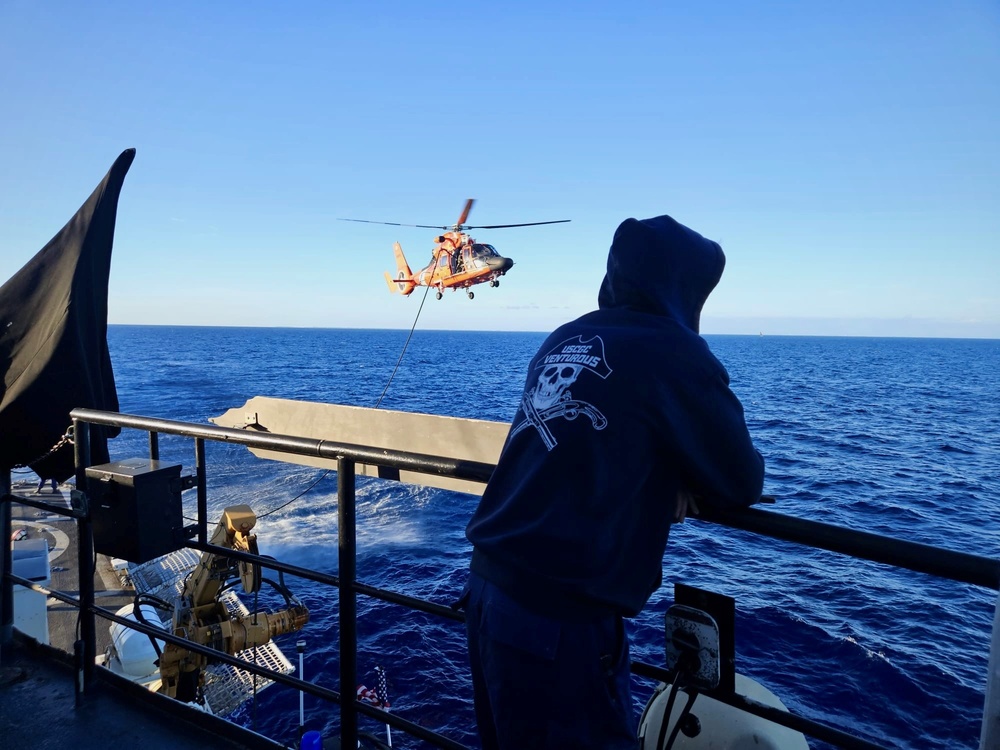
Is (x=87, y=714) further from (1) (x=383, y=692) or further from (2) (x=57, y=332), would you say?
(1) (x=383, y=692)

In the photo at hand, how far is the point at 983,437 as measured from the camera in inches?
1470

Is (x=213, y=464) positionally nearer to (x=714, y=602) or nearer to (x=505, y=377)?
(x=714, y=602)

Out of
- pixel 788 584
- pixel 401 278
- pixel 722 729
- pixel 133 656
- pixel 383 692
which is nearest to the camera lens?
pixel 722 729

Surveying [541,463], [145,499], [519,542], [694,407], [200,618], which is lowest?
[200,618]

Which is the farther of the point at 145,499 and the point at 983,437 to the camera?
the point at 983,437

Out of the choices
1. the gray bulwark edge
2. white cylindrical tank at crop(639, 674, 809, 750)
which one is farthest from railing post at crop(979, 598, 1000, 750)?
the gray bulwark edge

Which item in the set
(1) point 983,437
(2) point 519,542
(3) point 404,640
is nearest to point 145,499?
(2) point 519,542

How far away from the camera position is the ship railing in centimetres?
124

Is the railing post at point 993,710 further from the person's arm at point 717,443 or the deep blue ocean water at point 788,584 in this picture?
the deep blue ocean water at point 788,584

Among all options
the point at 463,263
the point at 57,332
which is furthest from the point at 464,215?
the point at 57,332

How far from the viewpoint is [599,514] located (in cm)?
144

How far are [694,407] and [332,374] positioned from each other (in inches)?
2714

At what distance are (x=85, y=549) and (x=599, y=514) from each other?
2.53 m

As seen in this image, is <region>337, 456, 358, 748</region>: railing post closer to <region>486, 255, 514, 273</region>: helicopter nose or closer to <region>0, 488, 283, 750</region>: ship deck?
<region>0, 488, 283, 750</region>: ship deck
